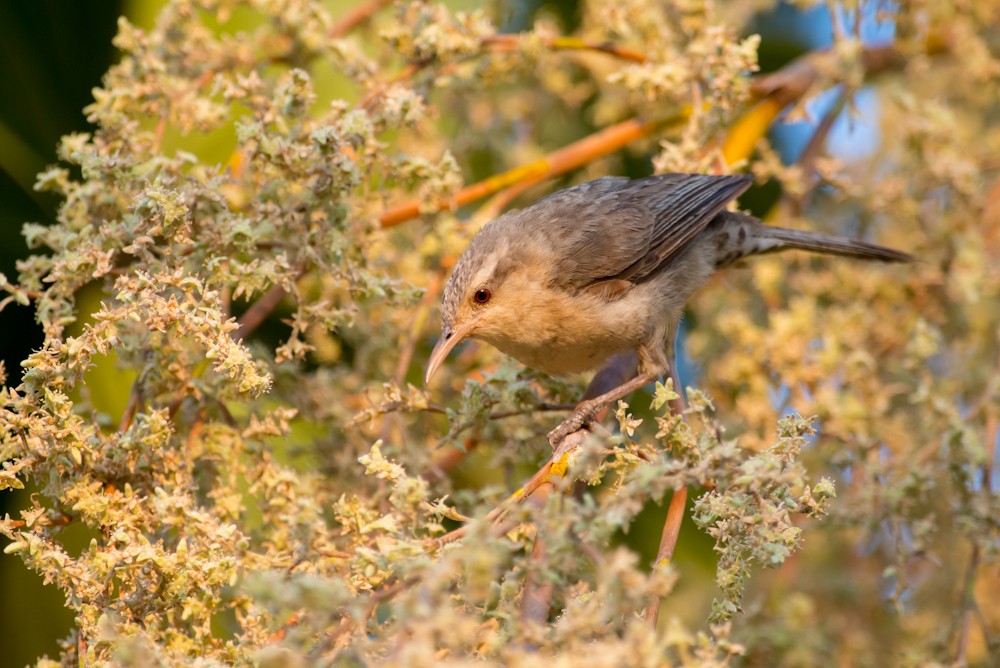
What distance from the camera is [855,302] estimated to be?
4.01 meters

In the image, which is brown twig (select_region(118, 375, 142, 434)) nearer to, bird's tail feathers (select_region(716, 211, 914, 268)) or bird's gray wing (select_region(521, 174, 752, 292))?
bird's gray wing (select_region(521, 174, 752, 292))

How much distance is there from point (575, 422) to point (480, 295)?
65 cm

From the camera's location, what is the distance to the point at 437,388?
11.6ft

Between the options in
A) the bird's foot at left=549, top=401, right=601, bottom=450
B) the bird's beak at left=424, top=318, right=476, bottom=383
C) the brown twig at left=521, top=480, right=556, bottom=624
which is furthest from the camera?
the bird's beak at left=424, top=318, right=476, bottom=383

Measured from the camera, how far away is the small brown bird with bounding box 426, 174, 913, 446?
331cm

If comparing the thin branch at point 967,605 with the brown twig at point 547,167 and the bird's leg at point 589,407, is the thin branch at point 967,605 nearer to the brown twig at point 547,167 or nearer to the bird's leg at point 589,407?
the bird's leg at point 589,407

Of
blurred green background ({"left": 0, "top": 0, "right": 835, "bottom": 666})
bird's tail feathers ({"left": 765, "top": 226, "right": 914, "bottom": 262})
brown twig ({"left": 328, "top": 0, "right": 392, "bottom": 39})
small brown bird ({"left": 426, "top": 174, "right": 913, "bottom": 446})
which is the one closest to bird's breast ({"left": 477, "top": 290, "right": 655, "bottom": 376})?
small brown bird ({"left": 426, "top": 174, "right": 913, "bottom": 446})

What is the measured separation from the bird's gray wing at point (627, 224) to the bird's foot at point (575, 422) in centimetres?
60

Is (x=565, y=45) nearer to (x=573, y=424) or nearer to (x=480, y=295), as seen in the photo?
(x=480, y=295)

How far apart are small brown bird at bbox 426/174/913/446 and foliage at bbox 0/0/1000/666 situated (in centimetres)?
14

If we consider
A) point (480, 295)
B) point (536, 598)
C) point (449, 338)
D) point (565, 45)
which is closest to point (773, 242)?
point (565, 45)

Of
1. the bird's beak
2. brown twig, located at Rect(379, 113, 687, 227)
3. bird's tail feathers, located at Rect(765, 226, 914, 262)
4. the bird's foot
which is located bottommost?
bird's tail feathers, located at Rect(765, 226, 914, 262)

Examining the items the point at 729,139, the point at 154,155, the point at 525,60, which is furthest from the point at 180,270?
the point at 729,139

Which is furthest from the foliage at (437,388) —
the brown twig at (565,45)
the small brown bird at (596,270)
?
the small brown bird at (596,270)
